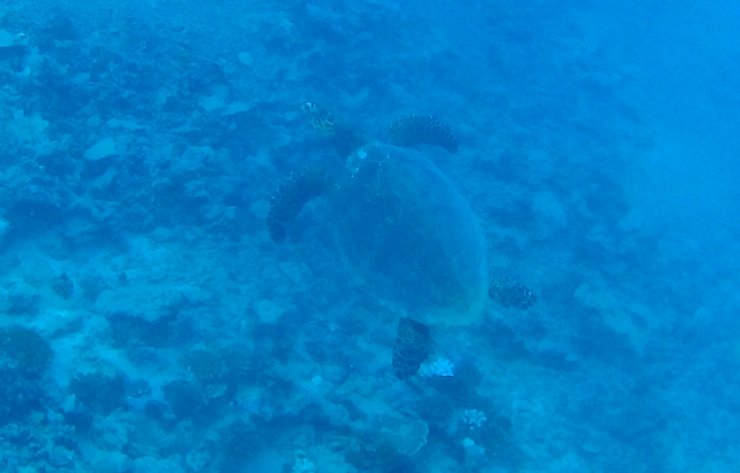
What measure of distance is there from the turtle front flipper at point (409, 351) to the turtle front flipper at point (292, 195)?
1.84 metres

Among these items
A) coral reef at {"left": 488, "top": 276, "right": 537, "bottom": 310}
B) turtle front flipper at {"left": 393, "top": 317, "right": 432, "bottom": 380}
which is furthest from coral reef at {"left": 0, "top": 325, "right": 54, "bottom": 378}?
coral reef at {"left": 488, "top": 276, "right": 537, "bottom": 310}

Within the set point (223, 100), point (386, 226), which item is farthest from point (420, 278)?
point (223, 100)

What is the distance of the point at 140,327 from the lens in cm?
471

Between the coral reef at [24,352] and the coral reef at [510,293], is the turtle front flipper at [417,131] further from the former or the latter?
the coral reef at [24,352]

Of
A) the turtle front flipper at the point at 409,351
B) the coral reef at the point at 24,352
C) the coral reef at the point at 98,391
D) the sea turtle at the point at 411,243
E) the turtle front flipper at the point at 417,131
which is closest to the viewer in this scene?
the coral reef at the point at 24,352

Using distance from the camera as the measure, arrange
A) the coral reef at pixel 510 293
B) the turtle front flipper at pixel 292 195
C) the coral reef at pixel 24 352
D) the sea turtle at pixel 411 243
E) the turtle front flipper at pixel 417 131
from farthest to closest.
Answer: the turtle front flipper at pixel 417 131, the turtle front flipper at pixel 292 195, the coral reef at pixel 510 293, the sea turtle at pixel 411 243, the coral reef at pixel 24 352

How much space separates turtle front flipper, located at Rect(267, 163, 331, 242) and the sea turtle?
55 cm

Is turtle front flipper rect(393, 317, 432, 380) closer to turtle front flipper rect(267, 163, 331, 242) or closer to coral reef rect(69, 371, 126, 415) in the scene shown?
turtle front flipper rect(267, 163, 331, 242)

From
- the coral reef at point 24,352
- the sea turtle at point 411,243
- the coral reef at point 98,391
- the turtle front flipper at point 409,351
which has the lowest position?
the coral reef at point 98,391

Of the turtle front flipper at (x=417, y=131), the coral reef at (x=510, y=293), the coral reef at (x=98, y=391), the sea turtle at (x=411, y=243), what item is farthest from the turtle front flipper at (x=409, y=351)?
the turtle front flipper at (x=417, y=131)

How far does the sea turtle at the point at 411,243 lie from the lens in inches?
173

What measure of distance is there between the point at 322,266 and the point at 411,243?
1.65 meters

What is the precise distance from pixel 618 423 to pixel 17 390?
5967 mm

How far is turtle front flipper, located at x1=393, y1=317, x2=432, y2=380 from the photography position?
455 cm
